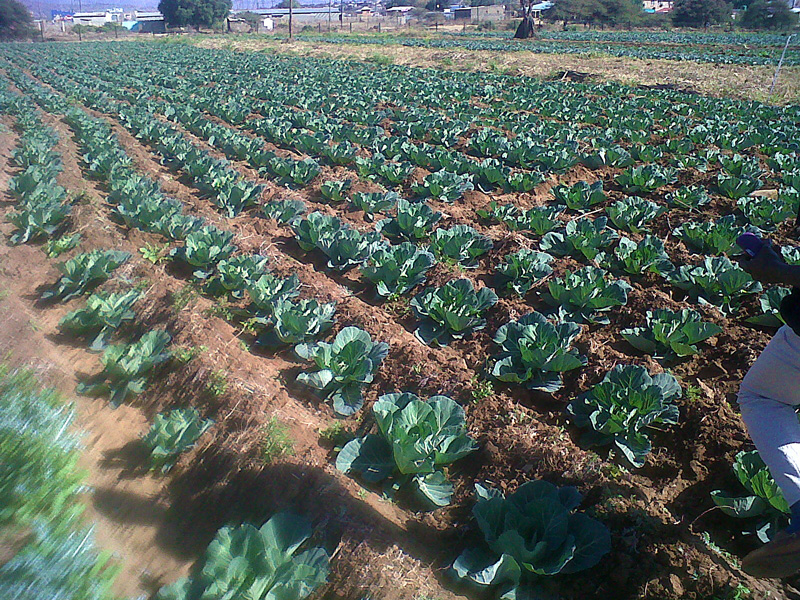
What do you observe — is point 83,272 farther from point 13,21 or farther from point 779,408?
point 13,21

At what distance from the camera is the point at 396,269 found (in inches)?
205

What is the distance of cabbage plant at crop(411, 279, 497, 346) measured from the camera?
4570 millimetres

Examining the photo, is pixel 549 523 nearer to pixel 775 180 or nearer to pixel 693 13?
pixel 775 180

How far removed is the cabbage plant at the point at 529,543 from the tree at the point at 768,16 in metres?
66.9

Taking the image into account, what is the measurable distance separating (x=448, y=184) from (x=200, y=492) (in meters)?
5.92

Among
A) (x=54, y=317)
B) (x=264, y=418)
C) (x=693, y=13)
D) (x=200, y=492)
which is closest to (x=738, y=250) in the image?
(x=264, y=418)

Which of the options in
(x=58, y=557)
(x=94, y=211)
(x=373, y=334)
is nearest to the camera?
(x=58, y=557)

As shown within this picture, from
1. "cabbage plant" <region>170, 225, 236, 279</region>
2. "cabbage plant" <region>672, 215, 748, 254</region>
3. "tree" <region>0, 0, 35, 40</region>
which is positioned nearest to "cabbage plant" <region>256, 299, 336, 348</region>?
"cabbage plant" <region>170, 225, 236, 279</region>

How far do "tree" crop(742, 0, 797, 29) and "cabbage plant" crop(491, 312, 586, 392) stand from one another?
65.3m

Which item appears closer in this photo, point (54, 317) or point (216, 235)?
point (54, 317)

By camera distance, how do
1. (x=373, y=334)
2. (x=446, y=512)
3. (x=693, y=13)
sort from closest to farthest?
(x=446, y=512) < (x=373, y=334) < (x=693, y=13)

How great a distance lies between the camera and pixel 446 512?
3.06 meters

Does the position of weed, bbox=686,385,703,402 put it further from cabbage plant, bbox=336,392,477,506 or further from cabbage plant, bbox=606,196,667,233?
cabbage plant, bbox=606,196,667,233

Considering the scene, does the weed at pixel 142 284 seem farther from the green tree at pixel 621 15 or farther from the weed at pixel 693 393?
the green tree at pixel 621 15
